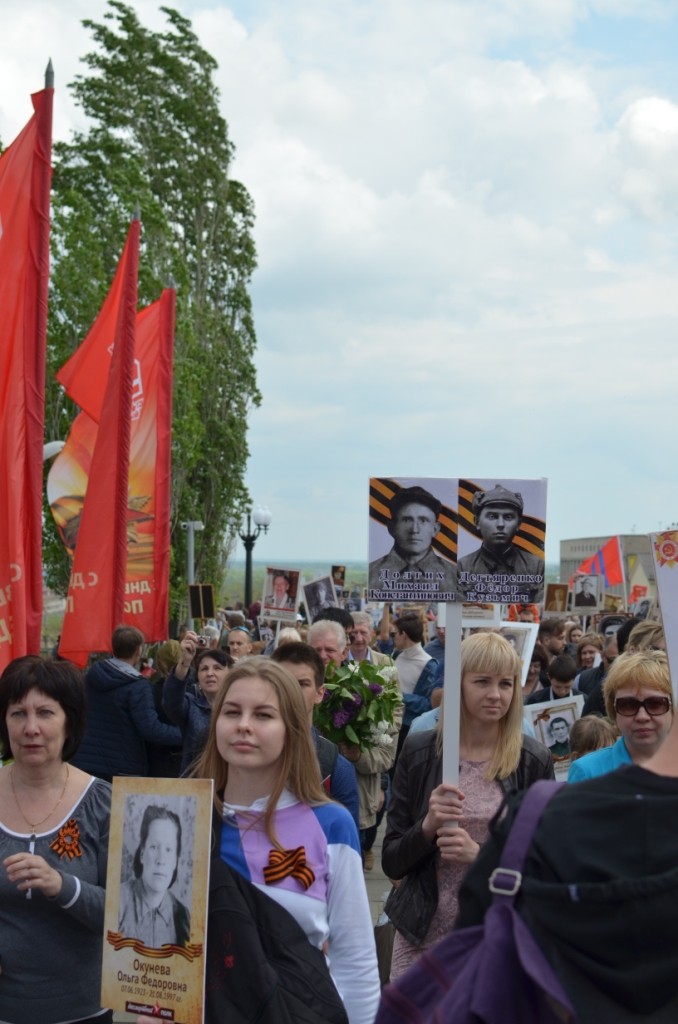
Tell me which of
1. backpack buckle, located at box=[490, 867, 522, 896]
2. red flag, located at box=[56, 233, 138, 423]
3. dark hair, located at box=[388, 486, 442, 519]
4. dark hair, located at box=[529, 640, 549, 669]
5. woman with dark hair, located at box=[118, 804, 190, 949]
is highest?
red flag, located at box=[56, 233, 138, 423]

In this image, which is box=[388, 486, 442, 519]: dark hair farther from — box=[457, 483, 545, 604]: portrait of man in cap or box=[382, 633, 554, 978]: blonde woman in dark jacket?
box=[382, 633, 554, 978]: blonde woman in dark jacket

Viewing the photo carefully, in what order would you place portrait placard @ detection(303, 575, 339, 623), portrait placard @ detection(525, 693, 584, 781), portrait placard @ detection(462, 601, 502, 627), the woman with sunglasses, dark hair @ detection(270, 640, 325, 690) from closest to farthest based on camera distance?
the woman with sunglasses → dark hair @ detection(270, 640, 325, 690) → portrait placard @ detection(462, 601, 502, 627) → portrait placard @ detection(525, 693, 584, 781) → portrait placard @ detection(303, 575, 339, 623)

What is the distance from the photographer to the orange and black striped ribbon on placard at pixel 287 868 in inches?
132

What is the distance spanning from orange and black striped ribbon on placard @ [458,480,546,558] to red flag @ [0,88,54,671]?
3.46 meters

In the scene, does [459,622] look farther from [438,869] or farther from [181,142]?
[181,142]

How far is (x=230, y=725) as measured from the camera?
3.54 m

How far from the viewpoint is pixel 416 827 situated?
14.7ft

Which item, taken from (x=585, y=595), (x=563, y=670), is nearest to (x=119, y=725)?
(x=563, y=670)

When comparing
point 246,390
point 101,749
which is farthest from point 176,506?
point 101,749

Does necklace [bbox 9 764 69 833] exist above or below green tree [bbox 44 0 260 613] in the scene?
below

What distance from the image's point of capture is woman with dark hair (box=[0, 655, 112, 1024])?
12.4 ft

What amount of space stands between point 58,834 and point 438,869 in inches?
52.0

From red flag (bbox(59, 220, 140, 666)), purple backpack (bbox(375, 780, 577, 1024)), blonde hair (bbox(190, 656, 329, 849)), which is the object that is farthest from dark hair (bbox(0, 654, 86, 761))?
red flag (bbox(59, 220, 140, 666))

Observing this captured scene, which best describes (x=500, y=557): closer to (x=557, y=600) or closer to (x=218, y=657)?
(x=218, y=657)
